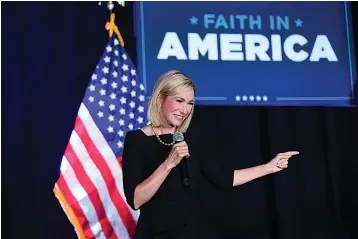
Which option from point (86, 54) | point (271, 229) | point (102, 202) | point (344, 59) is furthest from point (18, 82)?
point (344, 59)

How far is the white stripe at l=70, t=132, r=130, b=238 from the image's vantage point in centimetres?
354

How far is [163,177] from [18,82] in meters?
1.97

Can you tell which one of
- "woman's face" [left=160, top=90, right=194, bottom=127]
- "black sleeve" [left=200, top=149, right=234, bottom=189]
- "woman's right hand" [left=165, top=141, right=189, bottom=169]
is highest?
"woman's face" [left=160, top=90, right=194, bottom=127]

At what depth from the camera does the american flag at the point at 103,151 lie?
351cm

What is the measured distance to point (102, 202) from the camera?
3539 mm

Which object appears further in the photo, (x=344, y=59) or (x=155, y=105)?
(x=344, y=59)

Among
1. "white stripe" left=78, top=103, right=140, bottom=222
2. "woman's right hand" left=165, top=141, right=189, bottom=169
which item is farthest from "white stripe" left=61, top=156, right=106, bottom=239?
"woman's right hand" left=165, top=141, right=189, bottom=169

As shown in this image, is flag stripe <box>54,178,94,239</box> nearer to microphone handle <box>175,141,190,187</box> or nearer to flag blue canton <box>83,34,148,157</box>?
flag blue canton <box>83,34,148,157</box>

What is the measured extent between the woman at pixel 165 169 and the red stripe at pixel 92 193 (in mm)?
1466

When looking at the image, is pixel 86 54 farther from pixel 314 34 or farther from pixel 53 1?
pixel 314 34

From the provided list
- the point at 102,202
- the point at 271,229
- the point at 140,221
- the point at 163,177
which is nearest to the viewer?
the point at 163,177

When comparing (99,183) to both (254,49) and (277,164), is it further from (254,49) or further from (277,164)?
(277,164)

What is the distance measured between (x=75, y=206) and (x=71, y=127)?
1.63 ft

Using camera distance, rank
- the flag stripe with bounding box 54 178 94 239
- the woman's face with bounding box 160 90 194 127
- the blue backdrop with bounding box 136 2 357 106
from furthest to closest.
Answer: the blue backdrop with bounding box 136 2 357 106 → the flag stripe with bounding box 54 178 94 239 → the woman's face with bounding box 160 90 194 127
